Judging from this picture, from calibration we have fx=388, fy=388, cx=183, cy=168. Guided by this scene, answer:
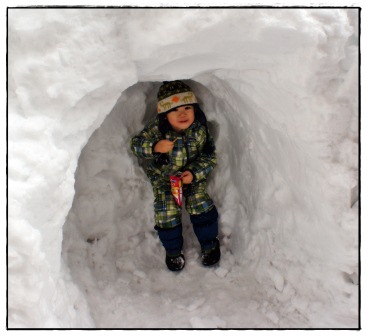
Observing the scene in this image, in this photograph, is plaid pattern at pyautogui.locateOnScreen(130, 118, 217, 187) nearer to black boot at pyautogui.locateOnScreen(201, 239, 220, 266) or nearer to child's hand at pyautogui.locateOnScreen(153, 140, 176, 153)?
child's hand at pyautogui.locateOnScreen(153, 140, 176, 153)

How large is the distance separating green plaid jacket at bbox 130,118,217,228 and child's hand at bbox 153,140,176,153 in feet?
0.09

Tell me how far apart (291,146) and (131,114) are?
0.88 metres

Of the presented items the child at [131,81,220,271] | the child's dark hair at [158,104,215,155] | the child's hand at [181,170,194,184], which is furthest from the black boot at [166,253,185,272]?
the child's dark hair at [158,104,215,155]

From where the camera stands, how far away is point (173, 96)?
1.89 m

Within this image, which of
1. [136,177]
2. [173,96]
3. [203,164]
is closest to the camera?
[173,96]

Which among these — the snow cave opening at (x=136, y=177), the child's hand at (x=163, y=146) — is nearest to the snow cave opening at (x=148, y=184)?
the snow cave opening at (x=136, y=177)

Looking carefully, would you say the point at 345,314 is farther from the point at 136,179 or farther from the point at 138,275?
the point at 136,179

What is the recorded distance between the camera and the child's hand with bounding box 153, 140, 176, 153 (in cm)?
192

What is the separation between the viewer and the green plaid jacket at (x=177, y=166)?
6.48ft

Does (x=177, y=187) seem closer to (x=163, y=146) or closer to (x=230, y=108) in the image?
(x=163, y=146)

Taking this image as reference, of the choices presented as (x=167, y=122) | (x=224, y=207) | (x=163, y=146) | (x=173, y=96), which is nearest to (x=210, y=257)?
(x=224, y=207)

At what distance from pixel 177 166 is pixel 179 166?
0.03ft

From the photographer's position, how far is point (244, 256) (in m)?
1.99

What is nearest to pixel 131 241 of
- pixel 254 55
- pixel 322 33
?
pixel 254 55
